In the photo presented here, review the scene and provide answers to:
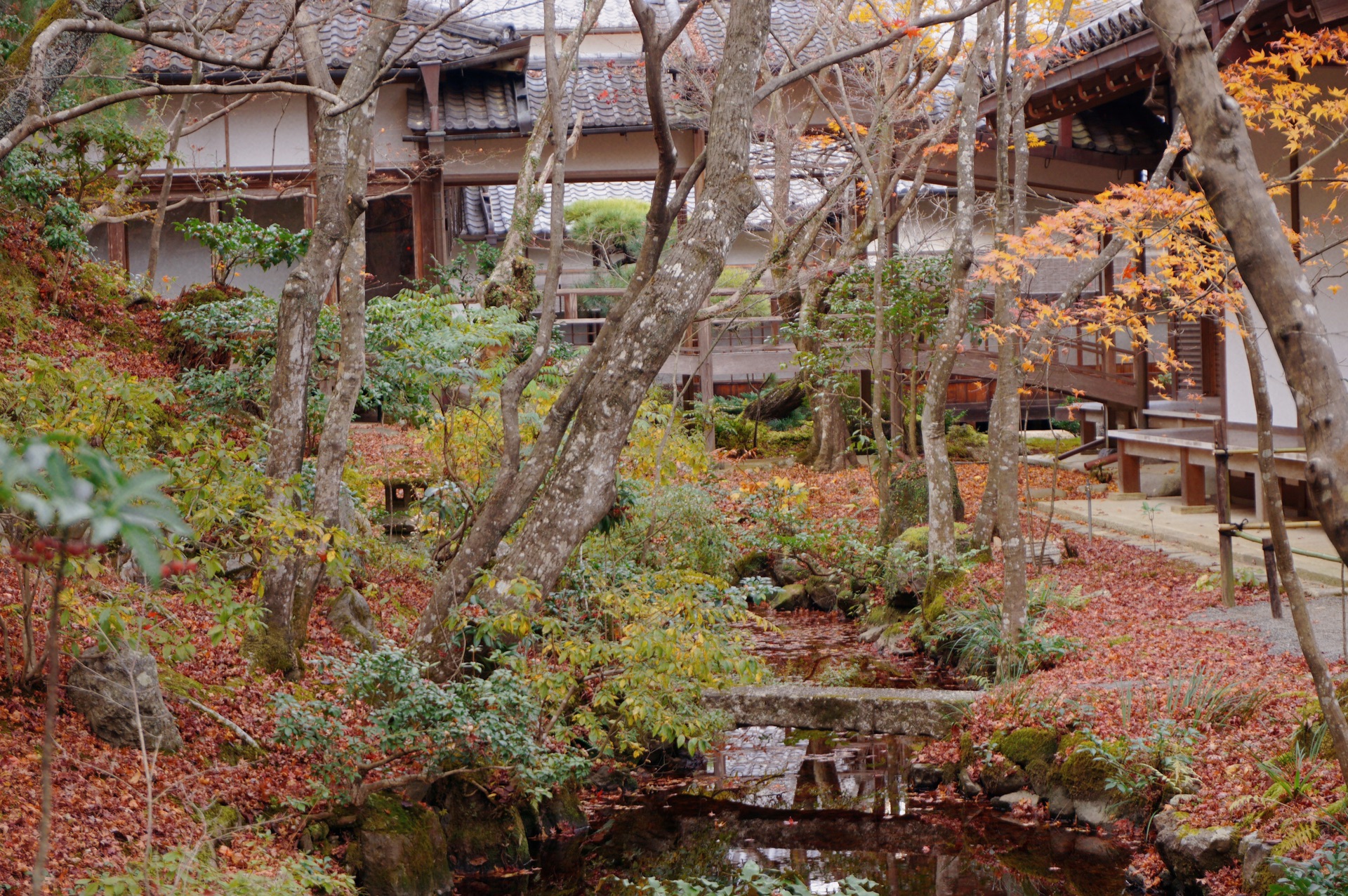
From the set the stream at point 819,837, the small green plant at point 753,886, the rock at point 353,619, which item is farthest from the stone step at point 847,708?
the rock at point 353,619

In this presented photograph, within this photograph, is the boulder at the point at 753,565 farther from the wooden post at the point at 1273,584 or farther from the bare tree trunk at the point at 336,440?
the bare tree trunk at the point at 336,440

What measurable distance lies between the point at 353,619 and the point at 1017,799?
5297 millimetres

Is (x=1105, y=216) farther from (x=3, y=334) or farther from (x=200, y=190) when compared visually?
(x=200, y=190)

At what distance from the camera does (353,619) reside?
29.5ft

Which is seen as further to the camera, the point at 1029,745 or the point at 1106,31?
the point at 1106,31

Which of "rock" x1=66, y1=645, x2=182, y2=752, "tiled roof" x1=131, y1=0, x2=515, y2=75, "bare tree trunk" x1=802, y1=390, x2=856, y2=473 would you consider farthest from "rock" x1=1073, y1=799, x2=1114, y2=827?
"tiled roof" x1=131, y1=0, x2=515, y2=75

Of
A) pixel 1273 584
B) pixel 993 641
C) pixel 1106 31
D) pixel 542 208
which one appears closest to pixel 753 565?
pixel 993 641

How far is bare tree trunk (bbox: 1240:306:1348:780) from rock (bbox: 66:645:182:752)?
549 cm

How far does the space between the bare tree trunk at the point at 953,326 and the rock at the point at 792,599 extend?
7.14ft

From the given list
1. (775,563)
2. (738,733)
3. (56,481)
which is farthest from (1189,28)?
(775,563)

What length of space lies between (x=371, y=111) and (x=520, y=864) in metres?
5.31

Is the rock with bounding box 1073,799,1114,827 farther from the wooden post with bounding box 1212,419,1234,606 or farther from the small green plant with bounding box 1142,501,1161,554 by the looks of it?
the small green plant with bounding box 1142,501,1161,554

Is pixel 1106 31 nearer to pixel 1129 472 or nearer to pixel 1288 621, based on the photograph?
pixel 1129 472

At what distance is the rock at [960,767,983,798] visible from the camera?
7406 mm
